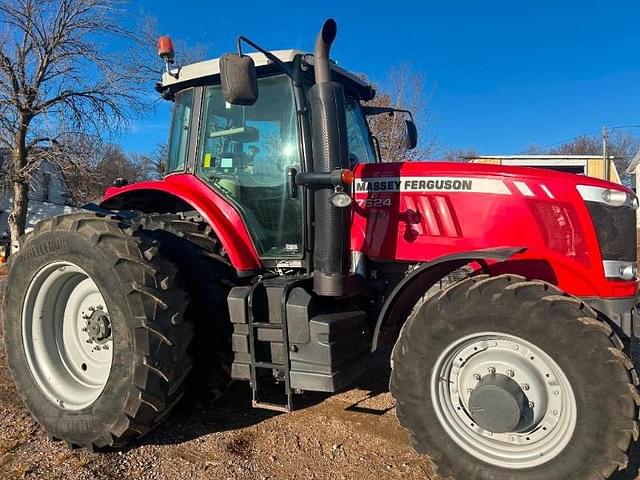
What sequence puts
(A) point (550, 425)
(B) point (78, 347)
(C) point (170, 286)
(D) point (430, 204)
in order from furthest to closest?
(B) point (78, 347) → (D) point (430, 204) → (C) point (170, 286) → (A) point (550, 425)

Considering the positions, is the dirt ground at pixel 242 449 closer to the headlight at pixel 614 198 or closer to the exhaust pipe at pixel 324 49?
the headlight at pixel 614 198

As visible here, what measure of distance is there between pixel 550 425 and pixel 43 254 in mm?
3163

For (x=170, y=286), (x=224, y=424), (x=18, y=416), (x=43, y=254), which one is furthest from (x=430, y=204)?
(x=18, y=416)

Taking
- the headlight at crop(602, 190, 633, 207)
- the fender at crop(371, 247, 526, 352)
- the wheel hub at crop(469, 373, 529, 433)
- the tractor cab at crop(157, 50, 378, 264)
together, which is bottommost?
the wheel hub at crop(469, 373, 529, 433)

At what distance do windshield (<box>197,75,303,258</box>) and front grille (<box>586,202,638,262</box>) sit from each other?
1840mm

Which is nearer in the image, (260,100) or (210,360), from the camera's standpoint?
(210,360)

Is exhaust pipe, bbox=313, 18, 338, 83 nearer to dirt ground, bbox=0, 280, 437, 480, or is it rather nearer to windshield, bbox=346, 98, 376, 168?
windshield, bbox=346, 98, 376, 168

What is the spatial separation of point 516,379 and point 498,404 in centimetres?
18

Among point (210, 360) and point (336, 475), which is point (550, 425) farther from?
point (210, 360)

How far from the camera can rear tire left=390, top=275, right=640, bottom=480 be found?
245cm

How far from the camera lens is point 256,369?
10.6ft

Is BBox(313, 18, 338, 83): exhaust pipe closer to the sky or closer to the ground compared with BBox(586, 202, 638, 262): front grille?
closer to the sky

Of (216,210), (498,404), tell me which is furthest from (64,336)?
(498,404)

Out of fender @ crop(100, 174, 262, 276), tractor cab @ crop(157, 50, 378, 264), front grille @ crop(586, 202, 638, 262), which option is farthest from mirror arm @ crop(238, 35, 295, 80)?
front grille @ crop(586, 202, 638, 262)
